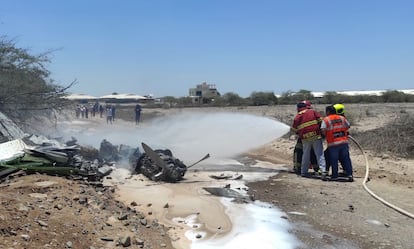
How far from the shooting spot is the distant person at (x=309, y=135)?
33.5 ft

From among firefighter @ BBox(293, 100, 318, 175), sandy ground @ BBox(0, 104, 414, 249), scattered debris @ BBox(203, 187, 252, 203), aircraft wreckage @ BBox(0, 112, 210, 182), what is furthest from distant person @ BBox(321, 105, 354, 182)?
aircraft wreckage @ BBox(0, 112, 210, 182)

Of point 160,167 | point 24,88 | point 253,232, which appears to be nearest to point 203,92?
point 24,88

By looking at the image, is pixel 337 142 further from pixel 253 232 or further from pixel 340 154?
pixel 253 232

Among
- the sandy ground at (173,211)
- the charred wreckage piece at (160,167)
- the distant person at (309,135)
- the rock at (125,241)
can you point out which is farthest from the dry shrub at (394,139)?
the rock at (125,241)

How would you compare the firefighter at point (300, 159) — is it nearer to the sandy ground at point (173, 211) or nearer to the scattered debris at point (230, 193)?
the sandy ground at point (173, 211)

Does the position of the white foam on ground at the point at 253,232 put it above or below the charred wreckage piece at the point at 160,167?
below

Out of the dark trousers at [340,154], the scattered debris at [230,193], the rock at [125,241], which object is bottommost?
the scattered debris at [230,193]

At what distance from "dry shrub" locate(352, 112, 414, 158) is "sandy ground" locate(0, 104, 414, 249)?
9.65 feet

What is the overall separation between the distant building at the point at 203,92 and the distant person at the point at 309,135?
61.2 m

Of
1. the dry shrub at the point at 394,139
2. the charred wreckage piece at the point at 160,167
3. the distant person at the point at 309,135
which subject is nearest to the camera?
the charred wreckage piece at the point at 160,167

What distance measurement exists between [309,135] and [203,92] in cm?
6834

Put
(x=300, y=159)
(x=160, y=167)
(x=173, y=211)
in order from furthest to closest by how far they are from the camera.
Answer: (x=300, y=159) < (x=160, y=167) < (x=173, y=211)

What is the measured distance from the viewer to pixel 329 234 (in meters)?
5.92

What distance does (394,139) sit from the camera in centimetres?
1340
